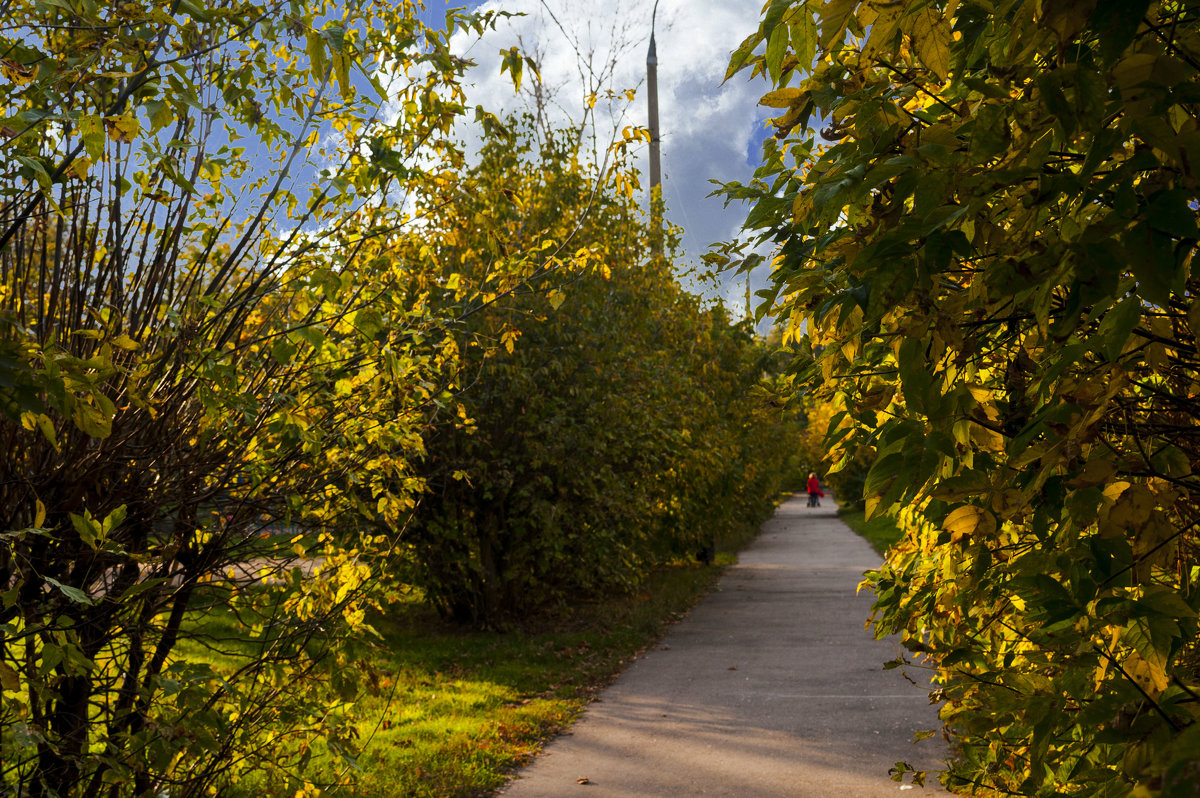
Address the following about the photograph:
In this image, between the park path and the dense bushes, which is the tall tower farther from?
the park path

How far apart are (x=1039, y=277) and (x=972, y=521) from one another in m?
0.48

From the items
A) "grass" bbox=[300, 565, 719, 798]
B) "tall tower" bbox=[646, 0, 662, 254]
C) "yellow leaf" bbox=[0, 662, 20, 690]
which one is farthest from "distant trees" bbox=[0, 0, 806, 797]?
"tall tower" bbox=[646, 0, 662, 254]

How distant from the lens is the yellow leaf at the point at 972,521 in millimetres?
1669

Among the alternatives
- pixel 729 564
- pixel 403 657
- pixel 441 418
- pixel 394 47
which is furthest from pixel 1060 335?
pixel 729 564

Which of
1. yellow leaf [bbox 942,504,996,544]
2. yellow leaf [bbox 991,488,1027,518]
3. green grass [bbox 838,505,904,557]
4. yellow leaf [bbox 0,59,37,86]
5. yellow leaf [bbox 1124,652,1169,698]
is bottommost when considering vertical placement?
green grass [bbox 838,505,904,557]

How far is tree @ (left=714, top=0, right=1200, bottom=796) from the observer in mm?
1207

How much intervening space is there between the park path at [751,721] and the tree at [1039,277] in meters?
4.17

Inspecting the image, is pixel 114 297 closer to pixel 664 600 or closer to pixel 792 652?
pixel 792 652

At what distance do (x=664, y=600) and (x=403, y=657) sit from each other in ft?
16.6

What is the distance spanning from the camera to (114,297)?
11.5 feet

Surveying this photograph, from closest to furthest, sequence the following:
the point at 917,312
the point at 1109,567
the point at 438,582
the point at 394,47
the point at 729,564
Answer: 1. the point at 1109,567
2. the point at 917,312
3. the point at 394,47
4. the point at 438,582
5. the point at 729,564

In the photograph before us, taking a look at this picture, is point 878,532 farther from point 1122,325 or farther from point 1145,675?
point 1122,325

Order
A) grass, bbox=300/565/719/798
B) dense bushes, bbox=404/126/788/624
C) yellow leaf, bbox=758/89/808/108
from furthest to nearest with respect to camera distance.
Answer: dense bushes, bbox=404/126/788/624 < grass, bbox=300/565/719/798 < yellow leaf, bbox=758/89/808/108

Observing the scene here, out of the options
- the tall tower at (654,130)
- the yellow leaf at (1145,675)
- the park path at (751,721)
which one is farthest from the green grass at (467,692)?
the tall tower at (654,130)
